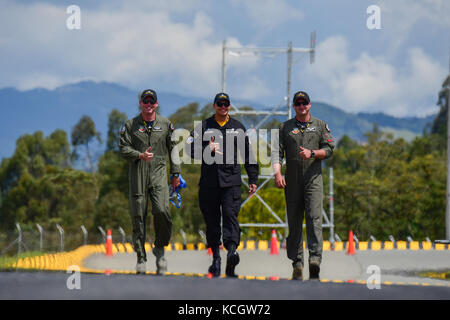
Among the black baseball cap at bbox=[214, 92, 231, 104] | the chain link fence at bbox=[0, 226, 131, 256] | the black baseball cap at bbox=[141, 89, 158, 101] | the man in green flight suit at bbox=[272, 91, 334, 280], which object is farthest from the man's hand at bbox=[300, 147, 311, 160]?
the chain link fence at bbox=[0, 226, 131, 256]

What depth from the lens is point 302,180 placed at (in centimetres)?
714

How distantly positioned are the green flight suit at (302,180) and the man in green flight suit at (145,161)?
43.0 inches

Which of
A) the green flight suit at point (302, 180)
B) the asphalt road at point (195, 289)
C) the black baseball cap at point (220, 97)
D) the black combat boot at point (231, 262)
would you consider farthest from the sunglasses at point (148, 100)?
the asphalt road at point (195, 289)

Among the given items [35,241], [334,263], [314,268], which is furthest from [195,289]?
[35,241]

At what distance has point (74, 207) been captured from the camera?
79.9m

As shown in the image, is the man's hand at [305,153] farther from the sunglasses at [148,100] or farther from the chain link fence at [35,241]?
the chain link fence at [35,241]

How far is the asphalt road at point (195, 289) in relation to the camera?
407 centimetres

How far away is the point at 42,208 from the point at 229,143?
75.6m

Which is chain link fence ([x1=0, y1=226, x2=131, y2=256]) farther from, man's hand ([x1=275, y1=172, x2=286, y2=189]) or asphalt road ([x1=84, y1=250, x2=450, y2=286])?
man's hand ([x1=275, y1=172, x2=286, y2=189])

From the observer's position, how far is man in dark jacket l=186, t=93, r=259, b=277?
714 cm

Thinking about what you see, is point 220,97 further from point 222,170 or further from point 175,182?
point 175,182

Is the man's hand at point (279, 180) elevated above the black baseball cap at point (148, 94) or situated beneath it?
situated beneath

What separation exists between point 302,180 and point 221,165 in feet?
2.49

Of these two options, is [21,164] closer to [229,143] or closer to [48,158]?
[48,158]
